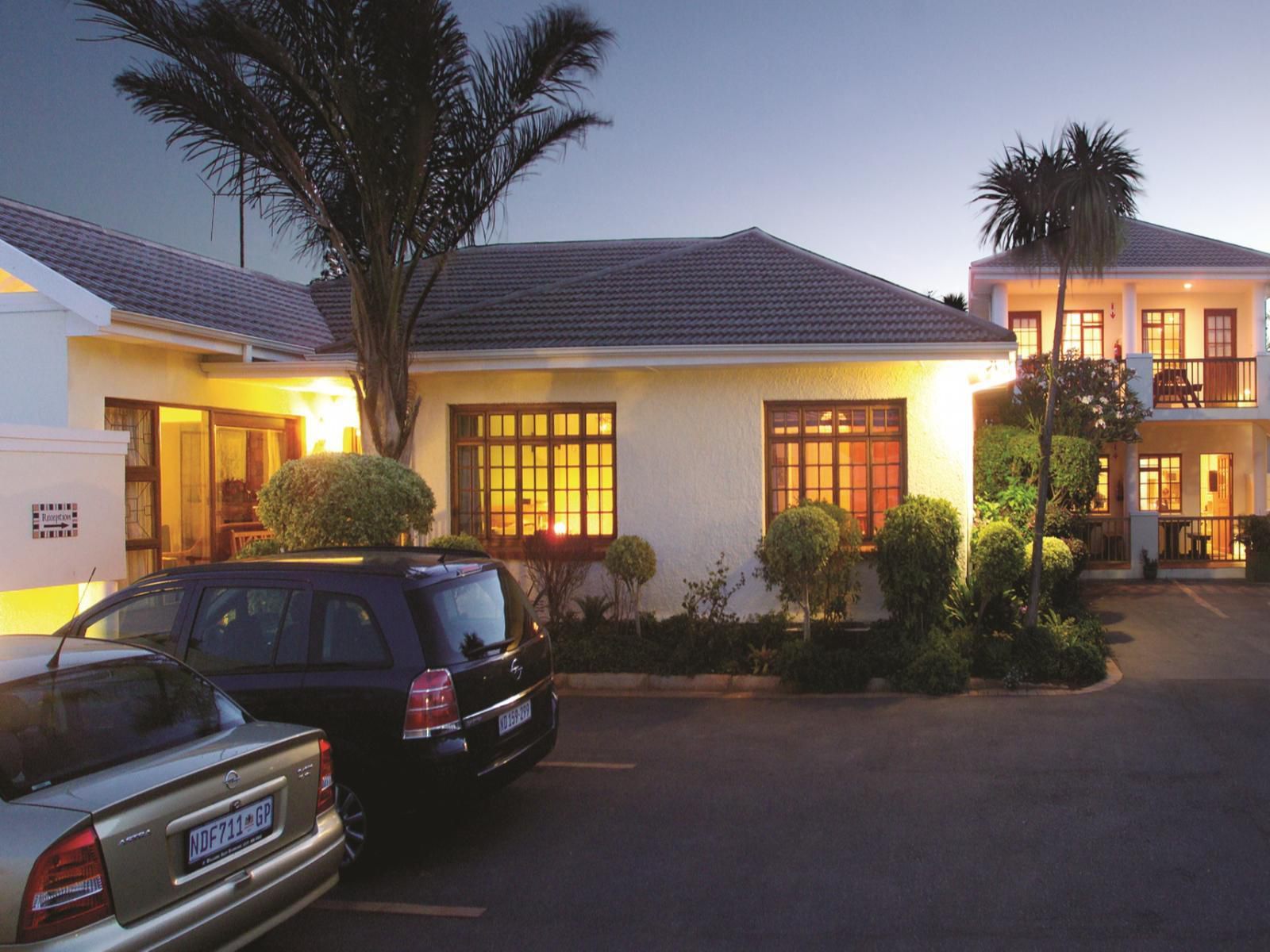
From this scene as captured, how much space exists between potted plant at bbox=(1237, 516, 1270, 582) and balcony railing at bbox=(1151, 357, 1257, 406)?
287cm

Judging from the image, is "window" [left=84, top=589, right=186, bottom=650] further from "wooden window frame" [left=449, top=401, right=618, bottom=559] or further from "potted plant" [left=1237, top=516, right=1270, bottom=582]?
"potted plant" [left=1237, top=516, right=1270, bottom=582]

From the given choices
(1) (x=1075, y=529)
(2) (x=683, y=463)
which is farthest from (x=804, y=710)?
(1) (x=1075, y=529)

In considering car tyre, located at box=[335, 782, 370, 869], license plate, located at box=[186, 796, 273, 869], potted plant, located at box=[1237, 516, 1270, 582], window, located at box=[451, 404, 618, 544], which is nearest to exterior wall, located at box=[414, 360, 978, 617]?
window, located at box=[451, 404, 618, 544]

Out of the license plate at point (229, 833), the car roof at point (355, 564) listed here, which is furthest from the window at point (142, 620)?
the license plate at point (229, 833)

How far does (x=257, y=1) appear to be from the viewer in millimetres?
9656

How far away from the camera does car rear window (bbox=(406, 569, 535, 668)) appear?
17.6ft

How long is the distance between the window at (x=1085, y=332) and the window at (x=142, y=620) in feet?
64.8

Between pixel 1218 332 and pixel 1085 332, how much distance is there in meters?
2.84

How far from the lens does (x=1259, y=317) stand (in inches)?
805

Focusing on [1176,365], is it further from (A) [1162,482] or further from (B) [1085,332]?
(A) [1162,482]

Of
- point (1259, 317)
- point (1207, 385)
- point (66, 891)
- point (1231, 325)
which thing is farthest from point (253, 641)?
point (1231, 325)

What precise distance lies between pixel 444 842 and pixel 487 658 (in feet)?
4.07

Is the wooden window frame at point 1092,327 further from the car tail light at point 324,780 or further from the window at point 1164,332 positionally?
the car tail light at point 324,780

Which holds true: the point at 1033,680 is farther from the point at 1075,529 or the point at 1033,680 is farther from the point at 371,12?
the point at 371,12
